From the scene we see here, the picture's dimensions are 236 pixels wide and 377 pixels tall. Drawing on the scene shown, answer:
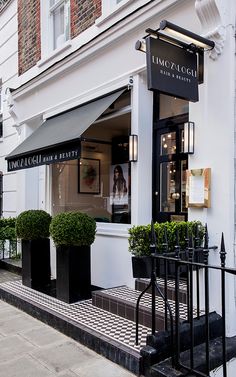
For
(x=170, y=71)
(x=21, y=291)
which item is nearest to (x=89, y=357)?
(x=21, y=291)

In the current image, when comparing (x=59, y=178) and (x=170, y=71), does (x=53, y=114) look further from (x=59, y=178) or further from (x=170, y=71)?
(x=170, y=71)

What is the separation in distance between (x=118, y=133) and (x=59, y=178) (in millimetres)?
1897

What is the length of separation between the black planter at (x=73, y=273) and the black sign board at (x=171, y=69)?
8.10ft

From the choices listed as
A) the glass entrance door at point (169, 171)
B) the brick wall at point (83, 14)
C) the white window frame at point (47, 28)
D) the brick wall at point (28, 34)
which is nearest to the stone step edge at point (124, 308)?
the glass entrance door at point (169, 171)

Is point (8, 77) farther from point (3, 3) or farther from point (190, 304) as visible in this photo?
point (190, 304)

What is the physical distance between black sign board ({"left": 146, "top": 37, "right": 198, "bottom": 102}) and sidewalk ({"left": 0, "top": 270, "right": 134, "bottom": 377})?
2.73 meters

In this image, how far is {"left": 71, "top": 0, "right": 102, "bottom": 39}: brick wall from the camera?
233 inches

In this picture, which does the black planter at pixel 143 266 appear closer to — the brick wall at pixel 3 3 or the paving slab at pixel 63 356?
the paving slab at pixel 63 356

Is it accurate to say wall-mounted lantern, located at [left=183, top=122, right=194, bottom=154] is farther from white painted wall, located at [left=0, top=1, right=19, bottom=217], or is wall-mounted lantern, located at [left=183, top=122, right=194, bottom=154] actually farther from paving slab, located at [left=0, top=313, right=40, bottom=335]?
white painted wall, located at [left=0, top=1, right=19, bottom=217]

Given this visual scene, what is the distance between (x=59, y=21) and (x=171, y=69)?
15.5ft

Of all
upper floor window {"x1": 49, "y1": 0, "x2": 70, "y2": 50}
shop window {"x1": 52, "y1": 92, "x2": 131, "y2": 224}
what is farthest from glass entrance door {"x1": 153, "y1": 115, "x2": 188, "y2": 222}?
upper floor window {"x1": 49, "y1": 0, "x2": 70, "y2": 50}

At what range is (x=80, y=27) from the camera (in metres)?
6.35

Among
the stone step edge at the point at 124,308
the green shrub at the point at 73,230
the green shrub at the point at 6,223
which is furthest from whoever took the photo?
the green shrub at the point at 6,223

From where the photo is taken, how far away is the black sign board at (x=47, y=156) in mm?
Result: 4832
